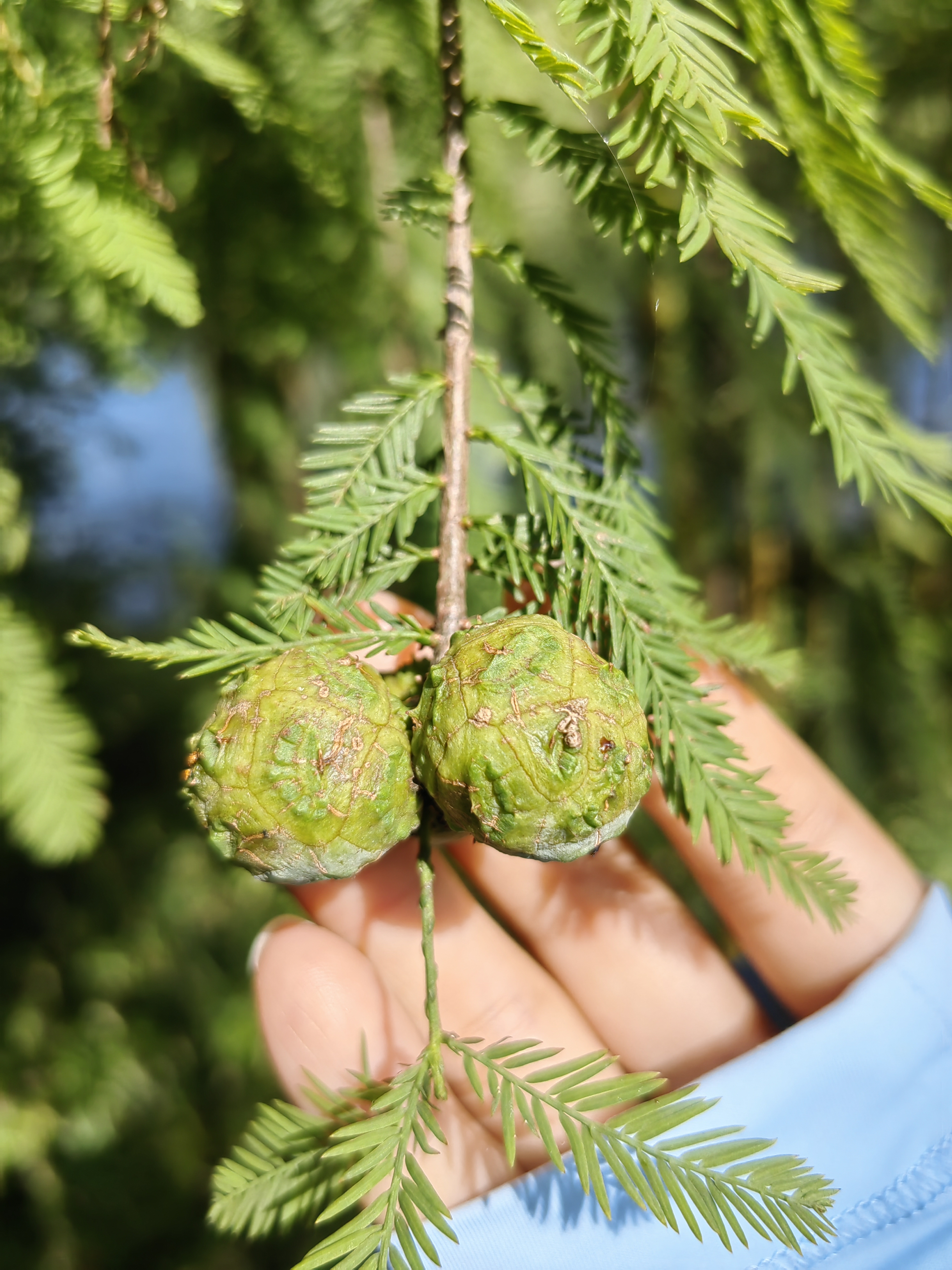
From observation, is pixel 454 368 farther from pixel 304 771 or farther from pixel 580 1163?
pixel 580 1163

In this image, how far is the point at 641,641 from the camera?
26.1 inches

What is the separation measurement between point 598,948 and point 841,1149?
1.18ft

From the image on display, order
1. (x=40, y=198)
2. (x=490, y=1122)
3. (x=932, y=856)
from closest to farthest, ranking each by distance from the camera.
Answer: (x=40, y=198)
(x=490, y=1122)
(x=932, y=856)

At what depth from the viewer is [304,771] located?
1.91 ft

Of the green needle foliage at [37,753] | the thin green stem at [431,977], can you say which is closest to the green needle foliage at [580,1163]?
the thin green stem at [431,977]

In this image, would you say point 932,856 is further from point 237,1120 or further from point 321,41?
point 321,41

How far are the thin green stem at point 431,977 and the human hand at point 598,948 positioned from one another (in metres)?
0.36

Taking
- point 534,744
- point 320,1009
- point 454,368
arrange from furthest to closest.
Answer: point 320,1009 → point 454,368 → point 534,744

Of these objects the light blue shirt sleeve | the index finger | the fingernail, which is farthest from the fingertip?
the index finger

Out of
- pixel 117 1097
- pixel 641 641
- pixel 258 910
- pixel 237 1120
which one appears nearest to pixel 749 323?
pixel 641 641

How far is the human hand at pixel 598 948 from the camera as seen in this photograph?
39.4 inches

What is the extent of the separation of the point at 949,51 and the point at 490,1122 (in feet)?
5.55

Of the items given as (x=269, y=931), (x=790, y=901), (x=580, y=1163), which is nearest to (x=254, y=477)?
(x=269, y=931)

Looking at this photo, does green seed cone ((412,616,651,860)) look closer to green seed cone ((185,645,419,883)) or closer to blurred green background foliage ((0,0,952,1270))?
green seed cone ((185,645,419,883))
